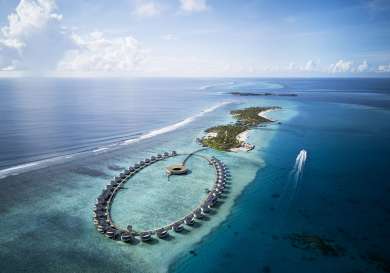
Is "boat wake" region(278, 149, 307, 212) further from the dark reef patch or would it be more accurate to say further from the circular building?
the circular building

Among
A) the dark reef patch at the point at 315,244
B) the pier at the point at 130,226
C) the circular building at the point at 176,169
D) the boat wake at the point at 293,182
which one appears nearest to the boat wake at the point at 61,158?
the pier at the point at 130,226

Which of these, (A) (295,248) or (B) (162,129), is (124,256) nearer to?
(A) (295,248)

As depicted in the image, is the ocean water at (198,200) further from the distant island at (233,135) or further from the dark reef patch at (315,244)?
the distant island at (233,135)

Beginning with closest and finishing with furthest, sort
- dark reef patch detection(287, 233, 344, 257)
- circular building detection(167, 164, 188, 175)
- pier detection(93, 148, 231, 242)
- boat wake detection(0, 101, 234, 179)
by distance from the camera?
dark reef patch detection(287, 233, 344, 257) → pier detection(93, 148, 231, 242) → circular building detection(167, 164, 188, 175) → boat wake detection(0, 101, 234, 179)

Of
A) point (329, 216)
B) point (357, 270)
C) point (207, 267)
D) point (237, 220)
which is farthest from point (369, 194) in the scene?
Result: point (207, 267)

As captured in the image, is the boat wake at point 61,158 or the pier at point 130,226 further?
the boat wake at point 61,158

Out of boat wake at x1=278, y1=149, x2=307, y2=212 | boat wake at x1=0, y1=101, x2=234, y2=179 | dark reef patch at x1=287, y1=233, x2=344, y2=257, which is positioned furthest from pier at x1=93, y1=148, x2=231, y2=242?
boat wake at x1=0, y1=101, x2=234, y2=179

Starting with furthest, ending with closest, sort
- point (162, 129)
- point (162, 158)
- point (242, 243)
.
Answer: point (162, 129), point (162, 158), point (242, 243)

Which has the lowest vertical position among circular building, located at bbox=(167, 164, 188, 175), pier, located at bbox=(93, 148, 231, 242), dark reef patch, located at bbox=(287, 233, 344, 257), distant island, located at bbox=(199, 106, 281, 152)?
dark reef patch, located at bbox=(287, 233, 344, 257)
